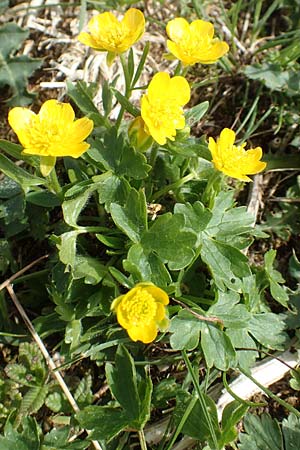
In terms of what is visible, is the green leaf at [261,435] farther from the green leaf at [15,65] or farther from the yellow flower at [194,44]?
the green leaf at [15,65]

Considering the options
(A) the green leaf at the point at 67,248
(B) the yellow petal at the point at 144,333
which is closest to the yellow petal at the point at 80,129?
(A) the green leaf at the point at 67,248

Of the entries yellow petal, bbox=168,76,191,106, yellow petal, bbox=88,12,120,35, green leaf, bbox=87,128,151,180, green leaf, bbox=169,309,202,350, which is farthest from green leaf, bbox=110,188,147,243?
yellow petal, bbox=88,12,120,35

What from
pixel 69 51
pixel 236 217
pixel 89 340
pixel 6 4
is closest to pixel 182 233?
pixel 236 217

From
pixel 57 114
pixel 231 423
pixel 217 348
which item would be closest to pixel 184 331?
pixel 217 348

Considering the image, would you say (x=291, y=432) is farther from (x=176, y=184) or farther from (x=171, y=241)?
(x=176, y=184)

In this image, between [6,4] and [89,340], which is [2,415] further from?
[6,4]

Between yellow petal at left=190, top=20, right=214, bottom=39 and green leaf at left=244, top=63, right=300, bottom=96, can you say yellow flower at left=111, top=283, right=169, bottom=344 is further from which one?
green leaf at left=244, top=63, right=300, bottom=96
